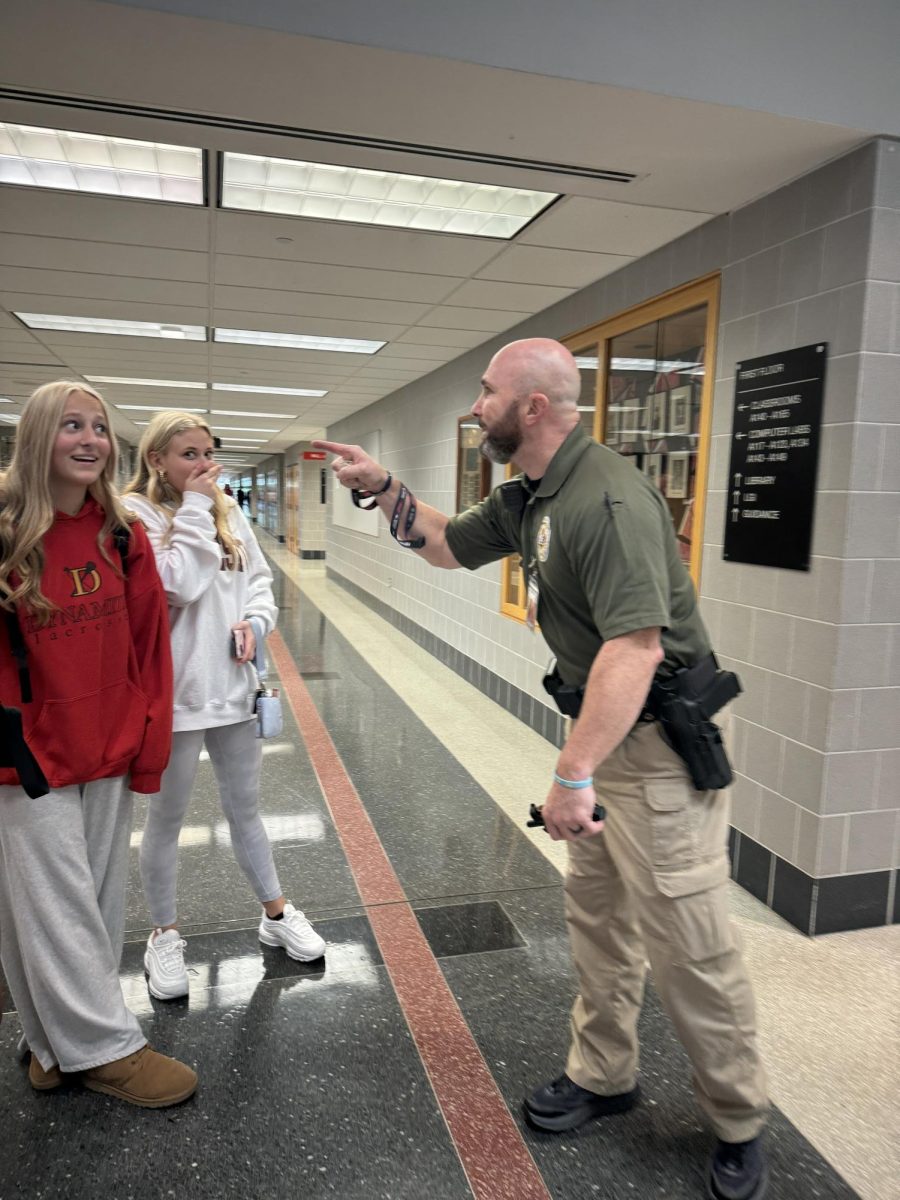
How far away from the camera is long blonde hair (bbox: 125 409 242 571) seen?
2072 millimetres

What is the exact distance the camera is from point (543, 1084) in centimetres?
181

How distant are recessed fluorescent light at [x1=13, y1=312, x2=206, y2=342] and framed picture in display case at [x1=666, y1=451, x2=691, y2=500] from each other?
10.9 feet

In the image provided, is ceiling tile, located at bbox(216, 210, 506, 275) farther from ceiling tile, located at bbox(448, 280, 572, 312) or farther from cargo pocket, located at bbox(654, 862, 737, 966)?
cargo pocket, located at bbox(654, 862, 737, 966)

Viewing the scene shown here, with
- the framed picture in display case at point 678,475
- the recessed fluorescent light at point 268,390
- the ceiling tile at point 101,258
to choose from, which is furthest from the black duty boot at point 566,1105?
the recessed fluorescent light at point 268,390

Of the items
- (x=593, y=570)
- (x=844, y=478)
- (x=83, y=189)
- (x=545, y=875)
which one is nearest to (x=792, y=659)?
(x=844, y=478)

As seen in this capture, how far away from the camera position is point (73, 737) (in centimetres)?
161

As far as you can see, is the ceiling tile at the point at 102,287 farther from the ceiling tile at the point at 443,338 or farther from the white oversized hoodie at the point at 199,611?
the white oversized hoodie at the point at 199,611

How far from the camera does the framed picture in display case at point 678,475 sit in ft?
10.8

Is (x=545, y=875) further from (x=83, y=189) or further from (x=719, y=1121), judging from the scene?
(x=83, y=189)

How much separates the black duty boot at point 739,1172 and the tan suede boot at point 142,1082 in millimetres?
1157

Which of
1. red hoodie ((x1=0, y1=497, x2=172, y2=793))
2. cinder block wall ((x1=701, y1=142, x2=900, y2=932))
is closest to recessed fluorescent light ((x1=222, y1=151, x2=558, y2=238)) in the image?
cinder block wall ((x1=701, y1=142, x2=900, y2=932))

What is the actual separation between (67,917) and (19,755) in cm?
40

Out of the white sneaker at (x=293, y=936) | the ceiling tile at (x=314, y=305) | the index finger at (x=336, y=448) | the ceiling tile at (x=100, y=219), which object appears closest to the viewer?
the index finger at (x=336, y=448)

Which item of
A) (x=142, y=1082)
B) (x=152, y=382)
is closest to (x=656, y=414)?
(x=142, y=1082)
